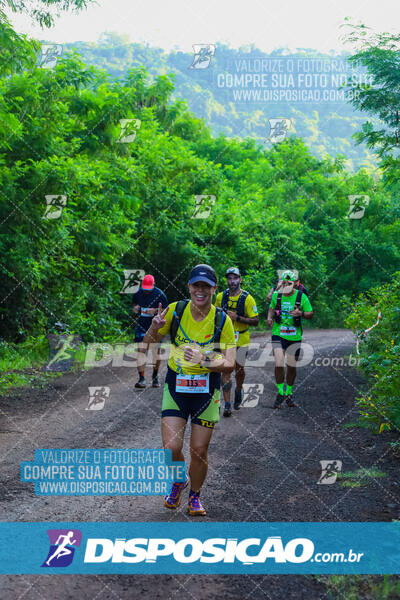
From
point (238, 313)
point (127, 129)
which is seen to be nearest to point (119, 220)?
point (127, 129)

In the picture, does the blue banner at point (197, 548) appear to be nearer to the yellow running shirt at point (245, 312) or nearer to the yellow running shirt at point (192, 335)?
the yellow running shirt at point (192, 335)

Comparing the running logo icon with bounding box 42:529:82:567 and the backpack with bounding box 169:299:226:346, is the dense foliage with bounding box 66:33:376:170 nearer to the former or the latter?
the backpack with bounding box 169:299:226:346

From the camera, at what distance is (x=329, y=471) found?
747cm

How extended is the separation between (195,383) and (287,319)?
5426 millimetres

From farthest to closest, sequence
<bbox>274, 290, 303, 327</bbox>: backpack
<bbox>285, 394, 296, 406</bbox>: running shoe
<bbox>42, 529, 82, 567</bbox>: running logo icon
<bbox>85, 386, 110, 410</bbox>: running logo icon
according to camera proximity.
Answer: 1. <bbox>285, 394, 296, 406</bbox>: running shoe
2. <bbox>85, 386, 110, 410</bbox>: running logo icon
3. <bbox>274, 290, 303, 327</bbox>: backpack
4. <bbox>42, 529, 82, 567</bbox>: running logo icon

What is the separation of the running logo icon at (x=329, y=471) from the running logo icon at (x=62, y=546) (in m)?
2.88

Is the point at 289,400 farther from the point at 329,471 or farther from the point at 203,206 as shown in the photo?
the point at 203,206

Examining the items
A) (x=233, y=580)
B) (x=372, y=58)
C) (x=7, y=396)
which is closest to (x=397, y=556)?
(x=233, y=580)

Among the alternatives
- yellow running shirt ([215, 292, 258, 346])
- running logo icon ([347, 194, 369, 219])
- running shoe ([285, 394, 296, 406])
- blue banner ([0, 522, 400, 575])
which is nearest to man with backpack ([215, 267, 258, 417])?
yellow running shirt ([215, 292, 258, 346])

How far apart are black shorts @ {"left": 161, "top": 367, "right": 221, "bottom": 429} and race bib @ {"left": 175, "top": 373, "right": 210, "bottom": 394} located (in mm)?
46

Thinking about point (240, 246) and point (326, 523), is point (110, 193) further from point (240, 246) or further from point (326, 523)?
point (326, 523)

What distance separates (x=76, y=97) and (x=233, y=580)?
17.1 m

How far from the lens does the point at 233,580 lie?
15.1 feet

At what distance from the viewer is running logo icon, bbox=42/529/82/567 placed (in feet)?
15.6
